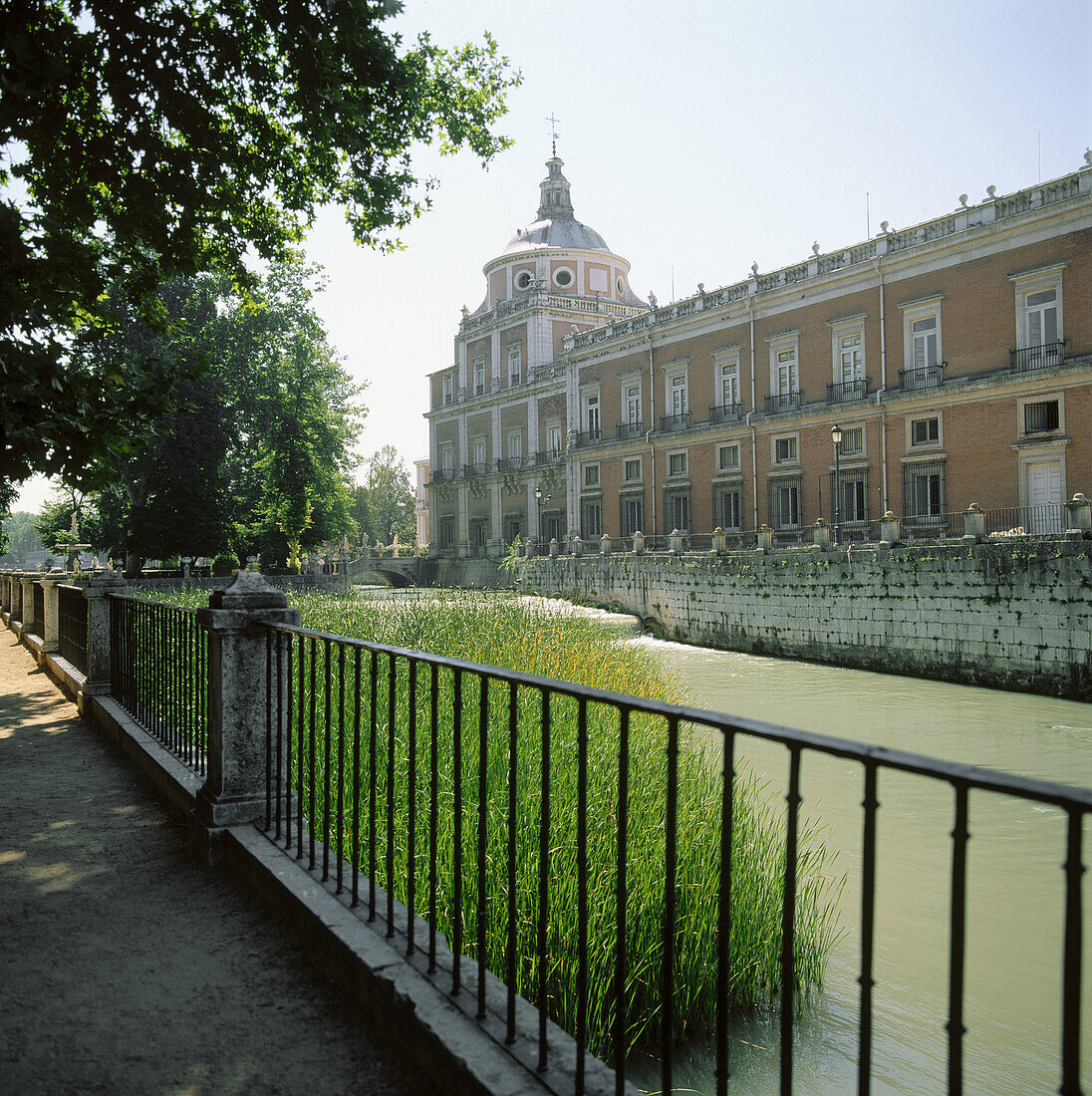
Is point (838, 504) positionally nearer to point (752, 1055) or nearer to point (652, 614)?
point (652, 614)

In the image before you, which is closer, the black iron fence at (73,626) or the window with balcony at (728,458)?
the black iron fence at (73,626)

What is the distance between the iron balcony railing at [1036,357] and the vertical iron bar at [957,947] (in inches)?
1006

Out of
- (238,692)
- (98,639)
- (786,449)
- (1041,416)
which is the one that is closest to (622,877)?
(238,692)

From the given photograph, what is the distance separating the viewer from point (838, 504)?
26.4 metres

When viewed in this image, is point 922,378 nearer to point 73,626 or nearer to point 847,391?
point 847,391

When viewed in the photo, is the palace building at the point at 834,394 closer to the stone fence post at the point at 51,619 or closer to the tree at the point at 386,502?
the stone fence post at the point at 51,619

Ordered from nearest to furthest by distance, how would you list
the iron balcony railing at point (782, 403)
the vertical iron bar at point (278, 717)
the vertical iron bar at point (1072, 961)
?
the vertical iron bar at point (1072, 961) → the vertical iron bar at point (278, 717) → the iron balcony railing at point (782, 403)

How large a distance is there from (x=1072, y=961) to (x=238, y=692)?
3.96 m

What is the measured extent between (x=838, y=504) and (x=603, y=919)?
77.7 ft

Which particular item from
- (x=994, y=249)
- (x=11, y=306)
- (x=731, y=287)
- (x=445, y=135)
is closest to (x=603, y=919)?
(x=11, y=306)

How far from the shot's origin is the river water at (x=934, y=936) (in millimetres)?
4531

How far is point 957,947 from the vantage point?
61.8 inches

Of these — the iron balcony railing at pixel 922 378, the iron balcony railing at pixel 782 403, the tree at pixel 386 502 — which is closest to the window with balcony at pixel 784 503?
the iron balcony railing at pixel 782 403

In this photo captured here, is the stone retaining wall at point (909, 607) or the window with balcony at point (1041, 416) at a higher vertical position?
the window with balcony at point (1041, 416)
